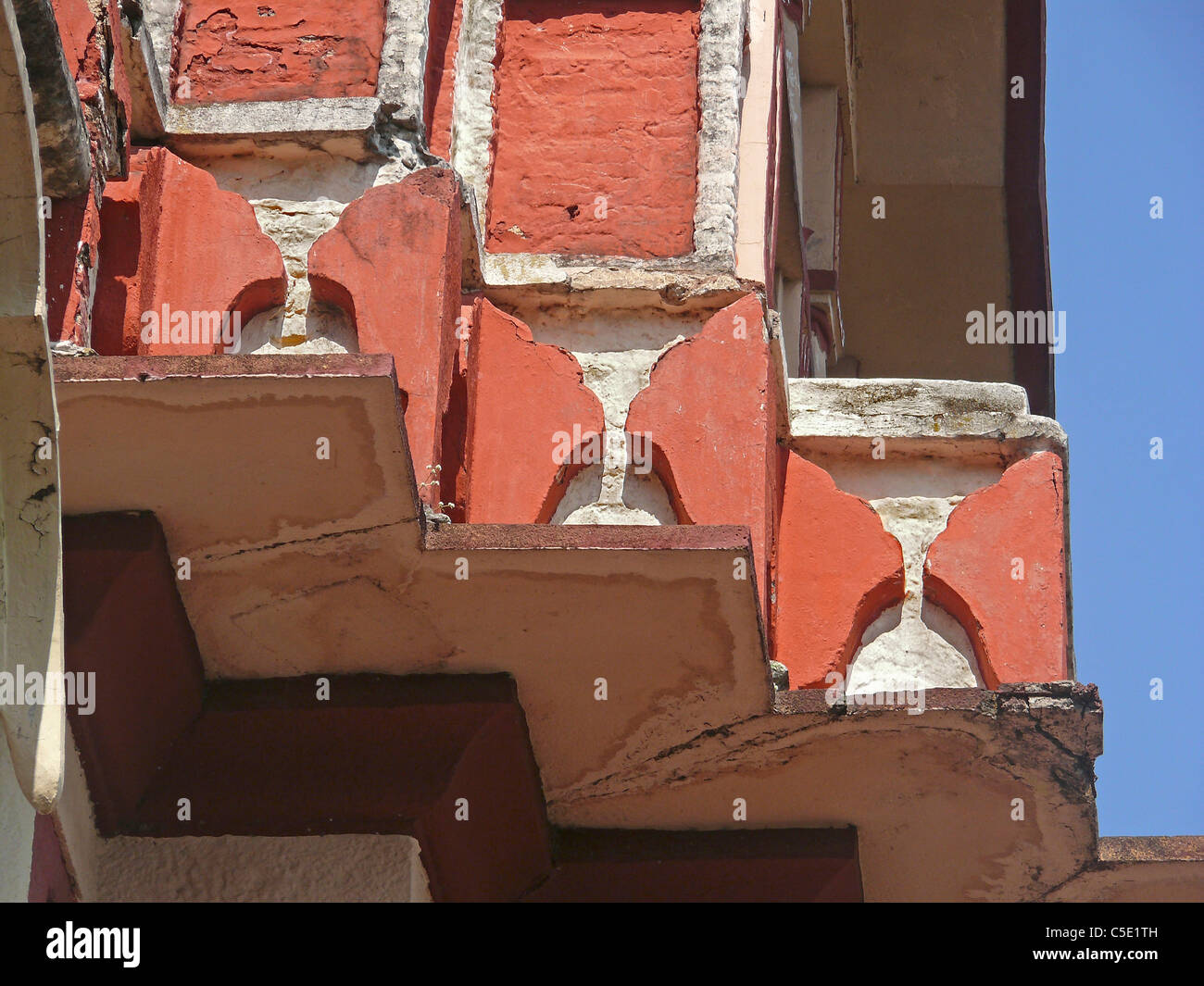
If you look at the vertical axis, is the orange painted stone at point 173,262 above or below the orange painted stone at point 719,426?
above

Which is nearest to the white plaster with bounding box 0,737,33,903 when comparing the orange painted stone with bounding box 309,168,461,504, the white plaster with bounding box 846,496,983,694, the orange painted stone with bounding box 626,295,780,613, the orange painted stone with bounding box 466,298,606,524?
the orange painted stone with bounding box 309,168,461,504

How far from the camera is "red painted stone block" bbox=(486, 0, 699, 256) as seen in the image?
5.66 m

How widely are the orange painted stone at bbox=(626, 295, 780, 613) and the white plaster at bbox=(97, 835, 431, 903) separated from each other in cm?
106

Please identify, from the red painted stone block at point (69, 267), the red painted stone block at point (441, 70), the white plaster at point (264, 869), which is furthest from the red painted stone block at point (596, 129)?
the white plaster at point (264, 869)

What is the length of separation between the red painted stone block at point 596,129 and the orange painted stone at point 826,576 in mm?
764

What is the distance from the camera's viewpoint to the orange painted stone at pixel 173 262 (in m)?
4.99

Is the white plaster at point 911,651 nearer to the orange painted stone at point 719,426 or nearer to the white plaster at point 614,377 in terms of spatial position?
the orange painted stone at point 719,426

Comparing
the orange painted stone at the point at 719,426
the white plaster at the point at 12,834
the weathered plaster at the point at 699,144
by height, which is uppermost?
the weathered plaster at the point at 699,144

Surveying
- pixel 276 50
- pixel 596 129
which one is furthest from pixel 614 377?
pixel 276 50

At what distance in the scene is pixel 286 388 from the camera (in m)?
4.21

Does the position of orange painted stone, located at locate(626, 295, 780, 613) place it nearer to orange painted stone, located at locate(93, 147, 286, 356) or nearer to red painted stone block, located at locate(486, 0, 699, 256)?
red painted stone block, located at locate(486, 0, 699, 256)
